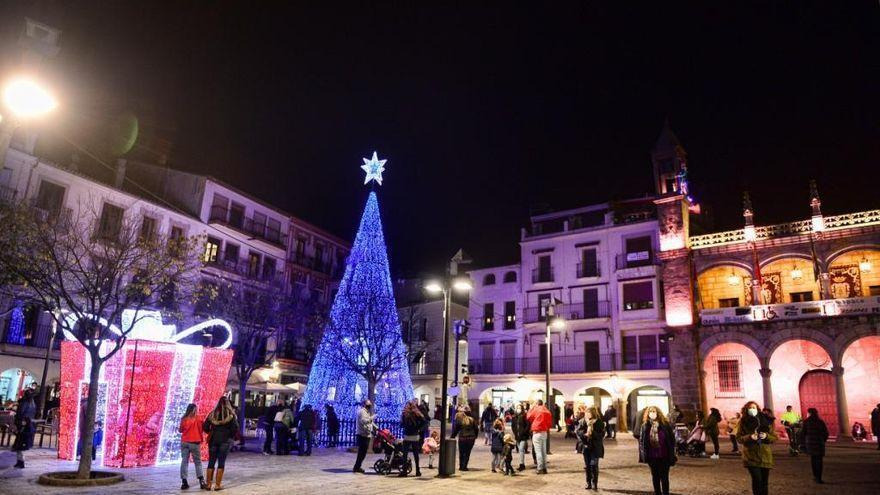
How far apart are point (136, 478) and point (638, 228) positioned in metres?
32.1

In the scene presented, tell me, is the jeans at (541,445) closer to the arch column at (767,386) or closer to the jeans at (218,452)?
the jeans at (218,452)

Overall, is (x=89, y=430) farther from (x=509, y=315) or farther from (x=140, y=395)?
(x=509, y=315)

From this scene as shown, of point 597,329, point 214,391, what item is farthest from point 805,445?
point 597,329

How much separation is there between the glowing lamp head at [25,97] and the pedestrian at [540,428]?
38.5 feet

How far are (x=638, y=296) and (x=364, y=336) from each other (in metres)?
19.8

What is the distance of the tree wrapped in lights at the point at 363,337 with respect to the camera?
22375 millimetres

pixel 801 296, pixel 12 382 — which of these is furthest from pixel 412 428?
pixel 801 296

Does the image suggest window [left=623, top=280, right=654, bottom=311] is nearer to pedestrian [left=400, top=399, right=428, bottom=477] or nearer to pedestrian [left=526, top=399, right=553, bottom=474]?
pedestrian [left=526, top=399, right=553, bottom=474]

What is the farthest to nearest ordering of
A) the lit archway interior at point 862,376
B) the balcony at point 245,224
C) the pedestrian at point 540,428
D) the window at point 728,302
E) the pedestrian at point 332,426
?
the balcony at point 245,224 → the window at point 728,302 → the lit archway interior at point 862,376 → the pedestrian at point 332,426 → the pedestrian at point 540,428

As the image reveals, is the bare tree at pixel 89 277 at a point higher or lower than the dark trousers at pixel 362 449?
higher

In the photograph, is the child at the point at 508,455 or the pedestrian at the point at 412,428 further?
the child at the point at 508,455

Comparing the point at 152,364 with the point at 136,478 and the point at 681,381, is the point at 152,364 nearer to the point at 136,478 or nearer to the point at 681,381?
the point at 136,478

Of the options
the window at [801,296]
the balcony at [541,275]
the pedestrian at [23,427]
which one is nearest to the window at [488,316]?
the balcony at [541,275]

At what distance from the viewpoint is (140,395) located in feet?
45.2
